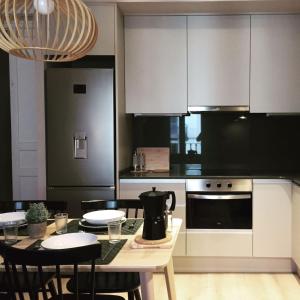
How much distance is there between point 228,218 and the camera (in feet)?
11.2

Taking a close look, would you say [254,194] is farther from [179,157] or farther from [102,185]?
[102,185]

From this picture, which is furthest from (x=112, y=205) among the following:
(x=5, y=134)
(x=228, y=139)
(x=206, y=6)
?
(x=5, y=134)

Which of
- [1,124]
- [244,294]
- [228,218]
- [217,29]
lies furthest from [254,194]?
[1,124]

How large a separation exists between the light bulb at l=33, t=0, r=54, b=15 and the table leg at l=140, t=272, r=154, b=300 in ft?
3.98

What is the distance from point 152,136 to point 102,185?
89cm

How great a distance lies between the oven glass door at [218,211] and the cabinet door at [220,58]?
2.83 feet

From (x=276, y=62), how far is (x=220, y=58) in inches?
19.6

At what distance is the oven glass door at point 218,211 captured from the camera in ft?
11.1

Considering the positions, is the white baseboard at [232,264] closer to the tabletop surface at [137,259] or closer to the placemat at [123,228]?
the placemat at [123,228]

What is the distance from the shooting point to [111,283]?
2076mm

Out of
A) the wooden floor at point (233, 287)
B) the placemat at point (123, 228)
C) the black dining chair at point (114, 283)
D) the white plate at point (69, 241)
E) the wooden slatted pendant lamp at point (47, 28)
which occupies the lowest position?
the wooden floor at point (233, 287)

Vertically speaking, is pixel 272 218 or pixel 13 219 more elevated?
pixel 13 219

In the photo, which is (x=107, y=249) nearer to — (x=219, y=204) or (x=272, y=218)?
(x=219, y=204)

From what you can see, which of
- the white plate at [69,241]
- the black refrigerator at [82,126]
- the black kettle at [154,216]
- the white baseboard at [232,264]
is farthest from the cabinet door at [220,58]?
the white plate at [69,241]
